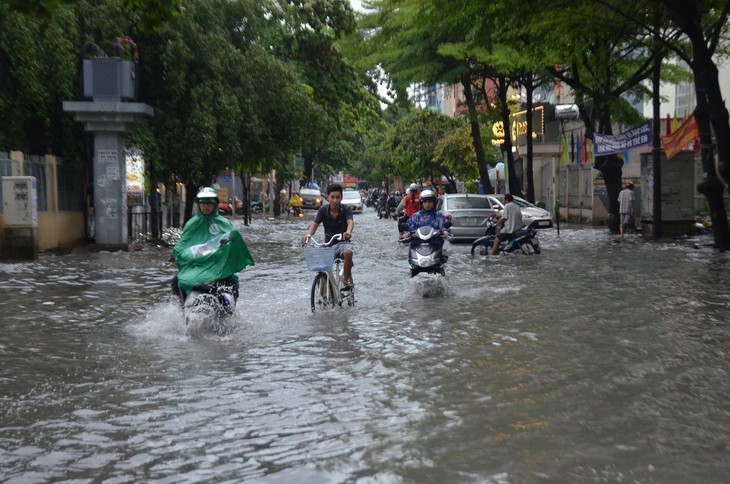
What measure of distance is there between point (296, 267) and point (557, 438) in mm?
13971

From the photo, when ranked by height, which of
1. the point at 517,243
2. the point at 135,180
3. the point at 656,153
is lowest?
the point at 517,243

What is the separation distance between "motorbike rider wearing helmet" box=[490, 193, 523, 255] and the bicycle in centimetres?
969

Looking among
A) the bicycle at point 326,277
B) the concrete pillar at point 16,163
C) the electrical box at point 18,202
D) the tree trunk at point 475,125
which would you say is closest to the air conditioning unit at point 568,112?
the tree trunk at point 475,125

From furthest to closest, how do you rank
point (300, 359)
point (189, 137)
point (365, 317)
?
1. point (189, 137)
2. point (365, 317)
3. point (300, 359)

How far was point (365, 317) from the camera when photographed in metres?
11.7

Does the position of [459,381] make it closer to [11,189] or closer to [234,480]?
[234,480]

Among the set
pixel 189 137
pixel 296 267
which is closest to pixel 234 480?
pixel 296 267

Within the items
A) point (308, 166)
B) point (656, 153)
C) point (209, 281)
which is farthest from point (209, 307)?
point (308, 166)

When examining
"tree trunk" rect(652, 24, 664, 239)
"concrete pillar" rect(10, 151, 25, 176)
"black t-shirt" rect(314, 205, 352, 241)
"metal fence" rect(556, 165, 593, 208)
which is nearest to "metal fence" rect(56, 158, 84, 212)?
"concrete pillar" rect(10, 151, 25, 176)

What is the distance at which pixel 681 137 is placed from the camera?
25688 millimetres

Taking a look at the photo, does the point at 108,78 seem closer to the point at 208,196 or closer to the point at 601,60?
the point at 601,60

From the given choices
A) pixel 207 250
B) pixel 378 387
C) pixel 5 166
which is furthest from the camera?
pixel 5 166

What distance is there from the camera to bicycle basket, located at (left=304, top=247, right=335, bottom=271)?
11414 millimetres

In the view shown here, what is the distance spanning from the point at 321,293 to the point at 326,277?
26 centimetres
